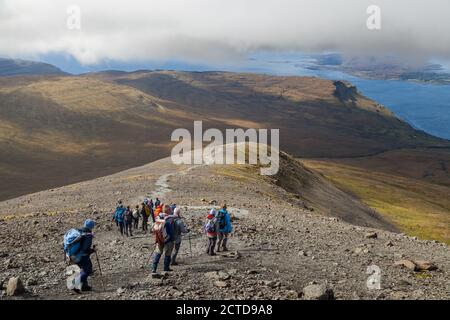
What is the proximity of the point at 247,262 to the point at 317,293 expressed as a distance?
5.88 metres

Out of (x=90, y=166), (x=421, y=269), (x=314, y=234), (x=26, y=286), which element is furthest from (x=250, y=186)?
(x=90, y=166)

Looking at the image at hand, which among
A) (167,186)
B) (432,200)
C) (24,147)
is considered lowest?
(432,200)

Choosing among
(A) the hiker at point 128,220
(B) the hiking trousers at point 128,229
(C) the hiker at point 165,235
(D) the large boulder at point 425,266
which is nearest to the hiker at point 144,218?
(B) the hiking trousers at point 128,229

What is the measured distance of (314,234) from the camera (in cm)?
3095

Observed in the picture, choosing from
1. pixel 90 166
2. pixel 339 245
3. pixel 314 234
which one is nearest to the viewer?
pixel 339 245

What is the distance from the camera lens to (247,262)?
2170 centimetres

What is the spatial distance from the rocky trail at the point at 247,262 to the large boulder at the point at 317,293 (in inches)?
1.4

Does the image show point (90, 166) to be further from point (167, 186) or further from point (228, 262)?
point (228, 262)

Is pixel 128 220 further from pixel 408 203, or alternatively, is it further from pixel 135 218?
pixel 408 203

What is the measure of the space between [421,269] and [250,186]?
37381mm

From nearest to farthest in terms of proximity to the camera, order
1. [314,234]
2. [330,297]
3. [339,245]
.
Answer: [330,297], [339,245], [314,234]

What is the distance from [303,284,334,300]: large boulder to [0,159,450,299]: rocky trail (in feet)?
0.12

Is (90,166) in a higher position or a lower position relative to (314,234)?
lower

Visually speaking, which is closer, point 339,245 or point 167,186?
point 339,245
